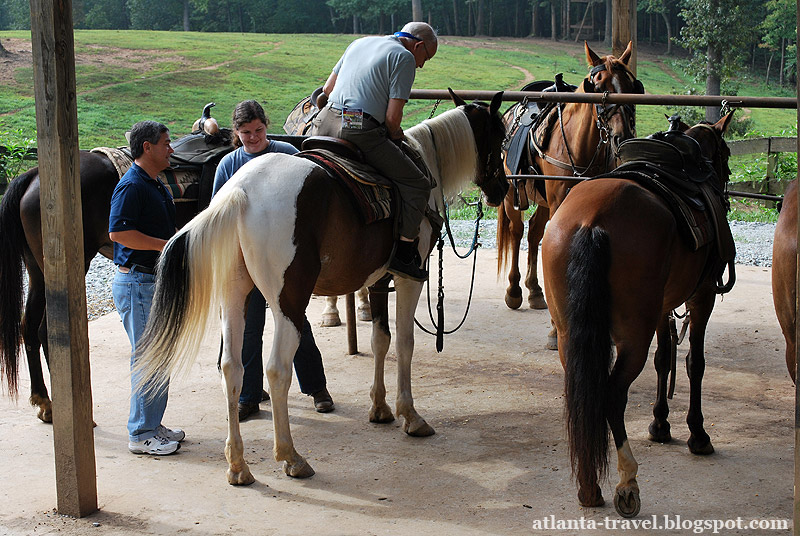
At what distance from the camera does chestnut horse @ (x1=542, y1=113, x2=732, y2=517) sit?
133 inches

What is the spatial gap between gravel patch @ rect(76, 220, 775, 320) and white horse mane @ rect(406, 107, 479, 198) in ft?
13.9

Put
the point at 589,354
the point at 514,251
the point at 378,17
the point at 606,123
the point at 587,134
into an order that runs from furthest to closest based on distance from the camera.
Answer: the point at 378,17 < the point at 514,251 < the point at 587,134 < the point at 606,123 < the point at 589,354

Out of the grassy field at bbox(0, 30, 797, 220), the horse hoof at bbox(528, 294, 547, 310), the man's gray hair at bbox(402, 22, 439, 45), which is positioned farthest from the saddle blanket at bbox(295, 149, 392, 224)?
the grassy field at bbox(0, 30, 797, 220)

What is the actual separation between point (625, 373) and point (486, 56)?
3538 centimetres

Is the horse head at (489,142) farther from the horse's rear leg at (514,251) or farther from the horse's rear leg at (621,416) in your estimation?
the horse's rear leg at (621,416)

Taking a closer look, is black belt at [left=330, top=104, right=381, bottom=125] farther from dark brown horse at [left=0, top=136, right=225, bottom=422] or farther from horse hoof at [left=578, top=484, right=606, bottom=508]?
horse hoof at [left=578, top=484, right=606, bottom=508]

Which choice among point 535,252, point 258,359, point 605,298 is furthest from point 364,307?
point 605,298

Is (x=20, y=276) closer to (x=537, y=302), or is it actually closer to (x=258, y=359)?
(x=258, y=359)

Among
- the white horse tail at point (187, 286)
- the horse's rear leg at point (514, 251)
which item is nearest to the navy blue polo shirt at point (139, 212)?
the white horse tail at point (187, 286)

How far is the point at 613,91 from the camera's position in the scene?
5.84m

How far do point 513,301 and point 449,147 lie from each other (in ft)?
9.75

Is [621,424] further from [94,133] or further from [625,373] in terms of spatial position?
[94,133]

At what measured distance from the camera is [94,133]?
67.9 feet

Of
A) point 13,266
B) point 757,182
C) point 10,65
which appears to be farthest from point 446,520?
point 10,65
